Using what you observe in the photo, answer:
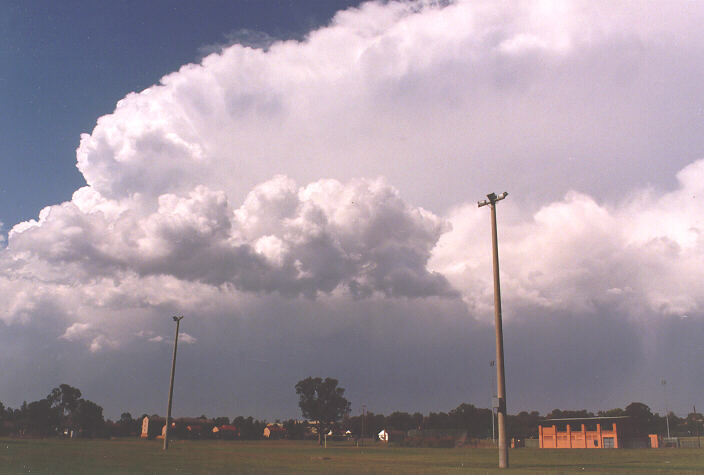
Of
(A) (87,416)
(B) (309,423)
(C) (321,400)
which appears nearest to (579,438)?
(C) (321,400)

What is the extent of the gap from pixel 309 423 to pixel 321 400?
4012cm

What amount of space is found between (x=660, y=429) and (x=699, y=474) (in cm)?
16762

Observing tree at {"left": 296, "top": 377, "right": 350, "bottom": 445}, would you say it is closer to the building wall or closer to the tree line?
the tree line

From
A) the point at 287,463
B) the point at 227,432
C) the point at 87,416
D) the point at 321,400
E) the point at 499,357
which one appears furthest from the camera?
the point at 227,432

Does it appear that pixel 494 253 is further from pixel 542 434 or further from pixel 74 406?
pixel 74 406

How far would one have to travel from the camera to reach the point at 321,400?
12888 cm

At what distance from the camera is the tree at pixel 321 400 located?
12812cm

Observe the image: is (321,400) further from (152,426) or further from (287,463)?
(287,463)

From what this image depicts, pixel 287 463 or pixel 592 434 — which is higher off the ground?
pixel 287 463

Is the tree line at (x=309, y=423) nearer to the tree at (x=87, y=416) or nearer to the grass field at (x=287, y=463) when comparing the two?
the tree at (x=87, y=416)

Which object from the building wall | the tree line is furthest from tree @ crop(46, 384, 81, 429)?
the building wall

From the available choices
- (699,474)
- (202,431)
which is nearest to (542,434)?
(202,431)

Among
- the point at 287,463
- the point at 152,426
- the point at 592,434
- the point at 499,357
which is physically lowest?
the point at 152,426

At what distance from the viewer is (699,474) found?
2698cm
